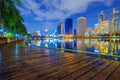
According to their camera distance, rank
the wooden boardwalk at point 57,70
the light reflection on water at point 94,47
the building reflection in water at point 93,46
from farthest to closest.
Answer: the building reflection in water at point 93,46 → the light reflection on water at point 94,47 → the wooden boardwalk at point 57,70

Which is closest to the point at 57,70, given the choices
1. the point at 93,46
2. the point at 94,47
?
the point at 94,47

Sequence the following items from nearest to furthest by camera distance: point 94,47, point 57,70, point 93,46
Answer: point 57,70 < point 94,47 < point 93,46

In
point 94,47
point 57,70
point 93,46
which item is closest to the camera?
point 57,70

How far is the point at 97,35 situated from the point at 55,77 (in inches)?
A: 7812

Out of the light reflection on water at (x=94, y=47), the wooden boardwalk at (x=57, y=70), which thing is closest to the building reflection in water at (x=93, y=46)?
the light reflection on water at (x=94, y=47)

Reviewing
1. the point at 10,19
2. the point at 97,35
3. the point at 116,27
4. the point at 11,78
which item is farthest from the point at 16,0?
the point at 116,27

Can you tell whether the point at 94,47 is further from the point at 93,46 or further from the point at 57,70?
the point at 57,70

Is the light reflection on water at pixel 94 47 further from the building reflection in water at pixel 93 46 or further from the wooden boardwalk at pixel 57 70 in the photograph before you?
the wooden boardwalk at pixel 57 70

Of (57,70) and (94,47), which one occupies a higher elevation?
(57,70)

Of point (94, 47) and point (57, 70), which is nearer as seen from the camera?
point (57, 70)

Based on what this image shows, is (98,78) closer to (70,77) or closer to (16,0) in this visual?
(70,77)

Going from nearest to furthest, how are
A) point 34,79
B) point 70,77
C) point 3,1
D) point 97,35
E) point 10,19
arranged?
point 34,79, point 70,77, point 3,1, point 10,19, point 97,35

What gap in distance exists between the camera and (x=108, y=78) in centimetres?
393

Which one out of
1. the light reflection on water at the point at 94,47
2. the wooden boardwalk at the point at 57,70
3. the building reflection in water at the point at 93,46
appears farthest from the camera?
the building reflection in water at the point at 93,46
